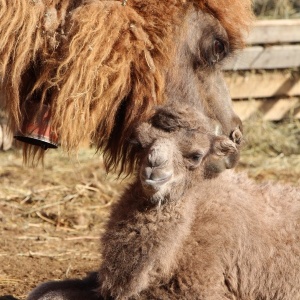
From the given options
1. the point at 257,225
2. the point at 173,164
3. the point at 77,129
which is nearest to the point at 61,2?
the point at 77,129

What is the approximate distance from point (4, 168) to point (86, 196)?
1.01 meters

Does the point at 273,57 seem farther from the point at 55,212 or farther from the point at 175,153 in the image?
the point at 175,153

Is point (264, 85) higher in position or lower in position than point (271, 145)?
higher

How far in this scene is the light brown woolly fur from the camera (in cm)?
369

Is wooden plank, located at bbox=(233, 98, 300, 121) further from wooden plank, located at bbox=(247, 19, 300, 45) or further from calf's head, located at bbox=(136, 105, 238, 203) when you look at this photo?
calf's head, located at bbox=(136, 105, 238, 203)

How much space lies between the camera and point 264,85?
777cm

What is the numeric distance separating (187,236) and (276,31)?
4.34 meters

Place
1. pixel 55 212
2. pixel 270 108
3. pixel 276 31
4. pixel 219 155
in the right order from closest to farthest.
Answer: pixel 219 155 < pixel 55 212 < pixel 276 31 < pixel 270 108

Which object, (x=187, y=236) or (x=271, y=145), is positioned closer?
(x=187, y=236)

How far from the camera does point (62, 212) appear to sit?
5957 millimetres

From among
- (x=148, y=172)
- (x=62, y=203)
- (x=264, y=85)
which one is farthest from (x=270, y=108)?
(x=148, y=172)

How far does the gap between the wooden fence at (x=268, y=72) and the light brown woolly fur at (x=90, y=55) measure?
3.80 meters

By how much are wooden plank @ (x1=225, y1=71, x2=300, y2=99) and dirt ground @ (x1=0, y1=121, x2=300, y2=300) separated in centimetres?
55

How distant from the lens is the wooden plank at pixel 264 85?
7695 millimetres
